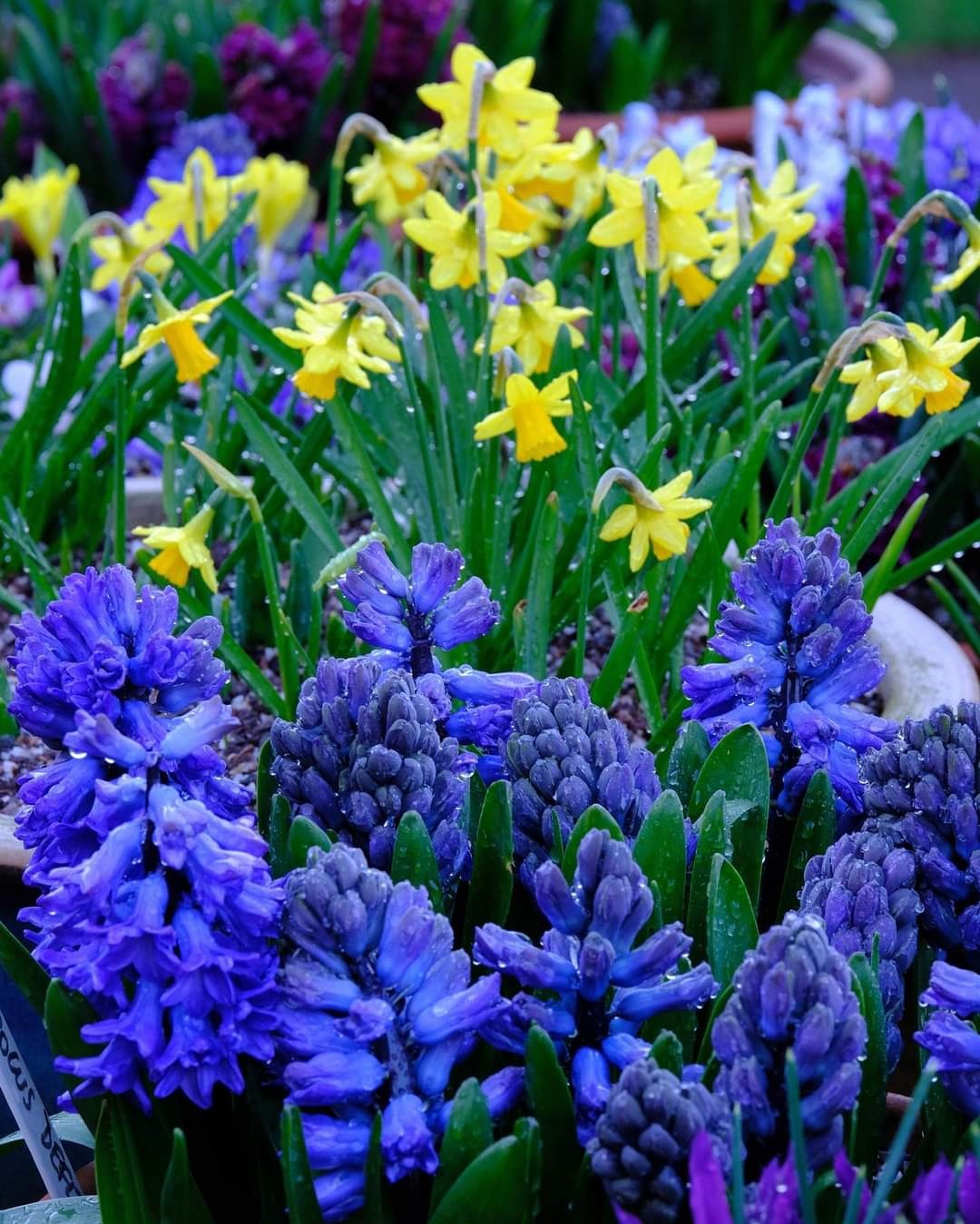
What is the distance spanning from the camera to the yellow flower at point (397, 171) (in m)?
1.47

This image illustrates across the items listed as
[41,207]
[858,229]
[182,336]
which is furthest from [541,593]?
[41,207]

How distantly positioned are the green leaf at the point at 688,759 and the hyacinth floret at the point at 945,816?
128 mm

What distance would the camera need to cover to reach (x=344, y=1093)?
0.60 m

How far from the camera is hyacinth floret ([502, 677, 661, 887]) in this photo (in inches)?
28.9

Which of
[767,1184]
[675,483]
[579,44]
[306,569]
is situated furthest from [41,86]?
[767,1184]

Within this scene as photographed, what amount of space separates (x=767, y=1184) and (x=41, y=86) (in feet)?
9.72

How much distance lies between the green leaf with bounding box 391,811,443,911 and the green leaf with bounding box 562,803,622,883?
6 cm

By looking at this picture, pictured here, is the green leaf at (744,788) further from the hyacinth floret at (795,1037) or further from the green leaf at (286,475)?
the green leaf at (286,475)

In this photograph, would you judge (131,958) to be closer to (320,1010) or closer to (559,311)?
(320,1010)

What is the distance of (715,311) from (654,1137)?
1014mm

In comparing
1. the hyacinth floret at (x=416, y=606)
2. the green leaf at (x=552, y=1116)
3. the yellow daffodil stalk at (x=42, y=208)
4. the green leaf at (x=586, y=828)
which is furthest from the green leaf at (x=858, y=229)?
the green leaf at (x=552, y=1116)

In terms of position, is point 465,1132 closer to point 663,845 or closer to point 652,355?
point 663,845

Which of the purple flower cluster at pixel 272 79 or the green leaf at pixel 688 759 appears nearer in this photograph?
the green leaf at pixel 688 759

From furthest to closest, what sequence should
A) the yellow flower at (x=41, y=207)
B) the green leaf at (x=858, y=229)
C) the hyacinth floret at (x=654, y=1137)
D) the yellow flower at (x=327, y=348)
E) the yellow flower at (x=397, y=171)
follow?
the yellow flower at (x=41, y=207) → the green leaf at (x=858, y=229) → the yellow flower at (x=397, y=171) → the yellow flower at (x=327, y=348) → the hyacinth floret at (x=654, y=1137)
